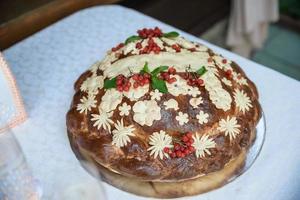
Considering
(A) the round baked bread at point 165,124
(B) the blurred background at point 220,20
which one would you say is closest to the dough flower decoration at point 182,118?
(A) the round baked bread at point 165,124

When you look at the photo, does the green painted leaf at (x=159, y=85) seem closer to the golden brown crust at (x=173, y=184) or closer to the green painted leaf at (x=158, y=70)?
the green painted leaf at (x=158, y=70)

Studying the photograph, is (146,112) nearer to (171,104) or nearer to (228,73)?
(171,104)

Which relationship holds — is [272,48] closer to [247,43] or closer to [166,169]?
[247,43]

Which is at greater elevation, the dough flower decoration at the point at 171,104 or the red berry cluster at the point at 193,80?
the red berry cluster at the point at 193,80

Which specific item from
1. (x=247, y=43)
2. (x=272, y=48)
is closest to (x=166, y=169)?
(x=247, y=43)

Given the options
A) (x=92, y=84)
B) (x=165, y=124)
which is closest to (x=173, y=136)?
(x=165, y=124)

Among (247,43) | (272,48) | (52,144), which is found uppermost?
(52,144)

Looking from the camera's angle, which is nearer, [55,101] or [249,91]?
[249,91]
